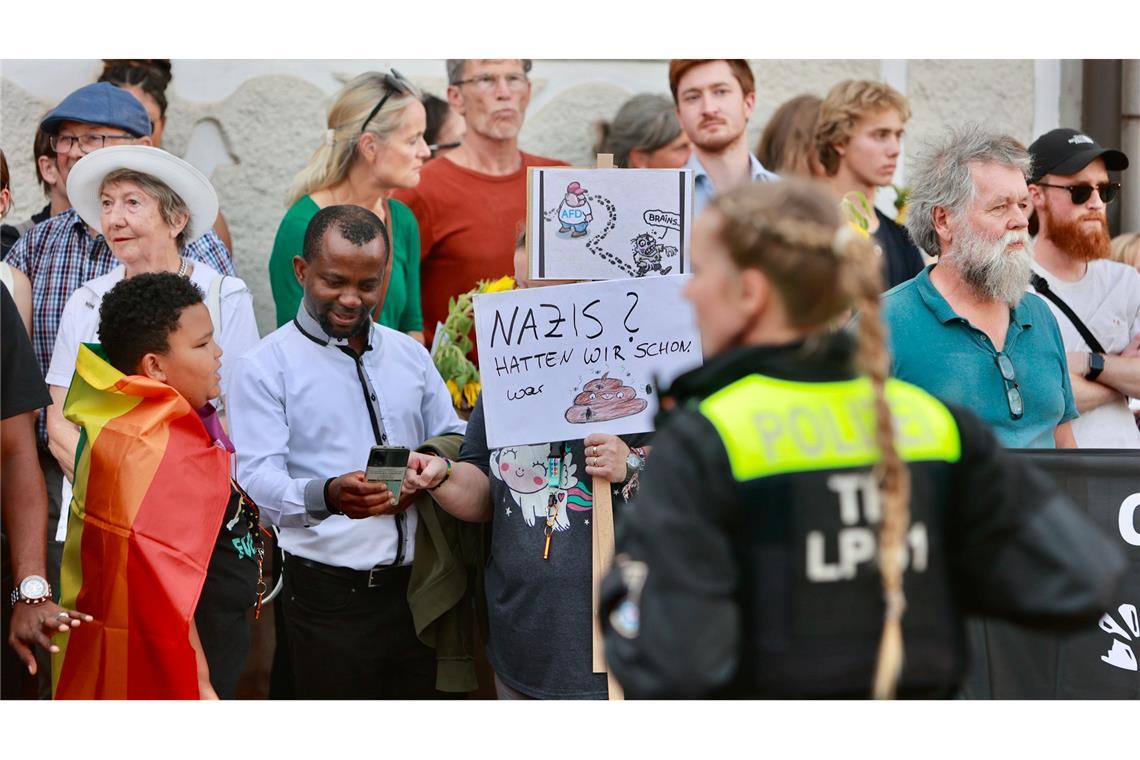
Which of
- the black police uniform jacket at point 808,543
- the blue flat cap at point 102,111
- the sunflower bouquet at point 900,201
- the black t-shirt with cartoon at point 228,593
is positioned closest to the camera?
the black police uniform jacket at point 808,543

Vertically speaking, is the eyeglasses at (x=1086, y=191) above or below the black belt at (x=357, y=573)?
above

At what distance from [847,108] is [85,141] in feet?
10.6

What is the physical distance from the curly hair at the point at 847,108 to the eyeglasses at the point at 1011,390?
2.13m

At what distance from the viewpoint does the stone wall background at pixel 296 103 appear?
618cm

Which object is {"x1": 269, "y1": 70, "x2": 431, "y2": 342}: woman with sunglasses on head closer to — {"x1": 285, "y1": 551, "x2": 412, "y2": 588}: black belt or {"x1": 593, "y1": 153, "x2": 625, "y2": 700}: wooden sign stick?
{"x1": 285, "y1": 551, "x2": 412, "y2": 588}: black belt

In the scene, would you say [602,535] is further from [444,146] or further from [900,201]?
[900,201]

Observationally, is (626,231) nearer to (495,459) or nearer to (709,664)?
(495,459)

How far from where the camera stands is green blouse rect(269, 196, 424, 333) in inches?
203

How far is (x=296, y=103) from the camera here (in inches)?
259

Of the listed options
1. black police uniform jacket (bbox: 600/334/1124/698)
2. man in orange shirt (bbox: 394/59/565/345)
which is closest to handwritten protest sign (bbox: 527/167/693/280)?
man in orange shirt (bbox: 394/59/565/345)

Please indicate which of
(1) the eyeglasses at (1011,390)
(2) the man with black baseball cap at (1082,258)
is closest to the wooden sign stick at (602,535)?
(1) the eyeglasses at (1011,390)

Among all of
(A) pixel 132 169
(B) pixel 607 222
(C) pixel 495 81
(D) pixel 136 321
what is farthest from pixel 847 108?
(D) pixel 136 321

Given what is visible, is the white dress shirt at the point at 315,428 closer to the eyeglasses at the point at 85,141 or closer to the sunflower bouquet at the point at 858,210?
the eyeglasses at the point at 85,141

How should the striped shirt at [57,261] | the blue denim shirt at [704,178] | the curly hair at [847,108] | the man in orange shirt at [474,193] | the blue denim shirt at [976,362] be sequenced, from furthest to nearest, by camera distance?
1. the curly hair at [847,108]
2. the man in orange shirt at [474,193]
3. the blue denim shirt at [704,178]
4. the striped shirt at [57,261]
5. the blue denim shirt at [976,362]
